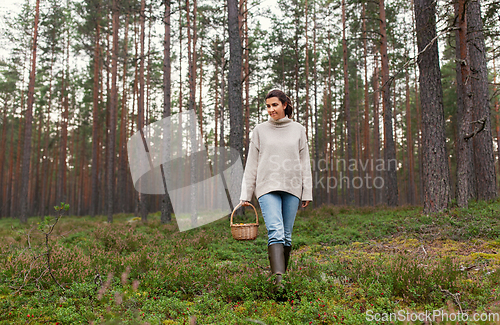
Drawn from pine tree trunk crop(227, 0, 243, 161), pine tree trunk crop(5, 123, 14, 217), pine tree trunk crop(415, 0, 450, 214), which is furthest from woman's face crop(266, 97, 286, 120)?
pine tree trunk crop(5, 123, 14, 217)

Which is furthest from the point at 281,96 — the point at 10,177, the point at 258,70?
the point at 10,177

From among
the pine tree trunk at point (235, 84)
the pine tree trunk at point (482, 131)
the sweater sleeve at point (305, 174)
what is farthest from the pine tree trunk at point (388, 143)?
the sweater sleeve at point (305, 174)

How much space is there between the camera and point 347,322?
2.55m

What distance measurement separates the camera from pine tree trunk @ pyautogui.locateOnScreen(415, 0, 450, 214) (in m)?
8.00

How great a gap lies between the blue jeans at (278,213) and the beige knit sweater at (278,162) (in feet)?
0.30

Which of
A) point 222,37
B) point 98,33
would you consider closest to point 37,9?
point 98,33

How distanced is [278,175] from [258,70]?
72.5 ft

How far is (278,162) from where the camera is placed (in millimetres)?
3625

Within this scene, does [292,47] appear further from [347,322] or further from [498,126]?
[347,322]

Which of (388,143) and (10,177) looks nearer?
(388,143)

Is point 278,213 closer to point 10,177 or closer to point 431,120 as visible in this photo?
point 431,120

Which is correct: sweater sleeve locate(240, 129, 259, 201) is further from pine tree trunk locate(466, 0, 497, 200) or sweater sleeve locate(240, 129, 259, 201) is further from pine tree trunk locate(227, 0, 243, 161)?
pine tree trunk locate(466, 0, 497, 200)

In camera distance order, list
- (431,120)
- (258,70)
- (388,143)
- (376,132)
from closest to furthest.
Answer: (431,120) < (388,143) < (376,132) < (258,70)

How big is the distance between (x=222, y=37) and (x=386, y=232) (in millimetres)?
19002
